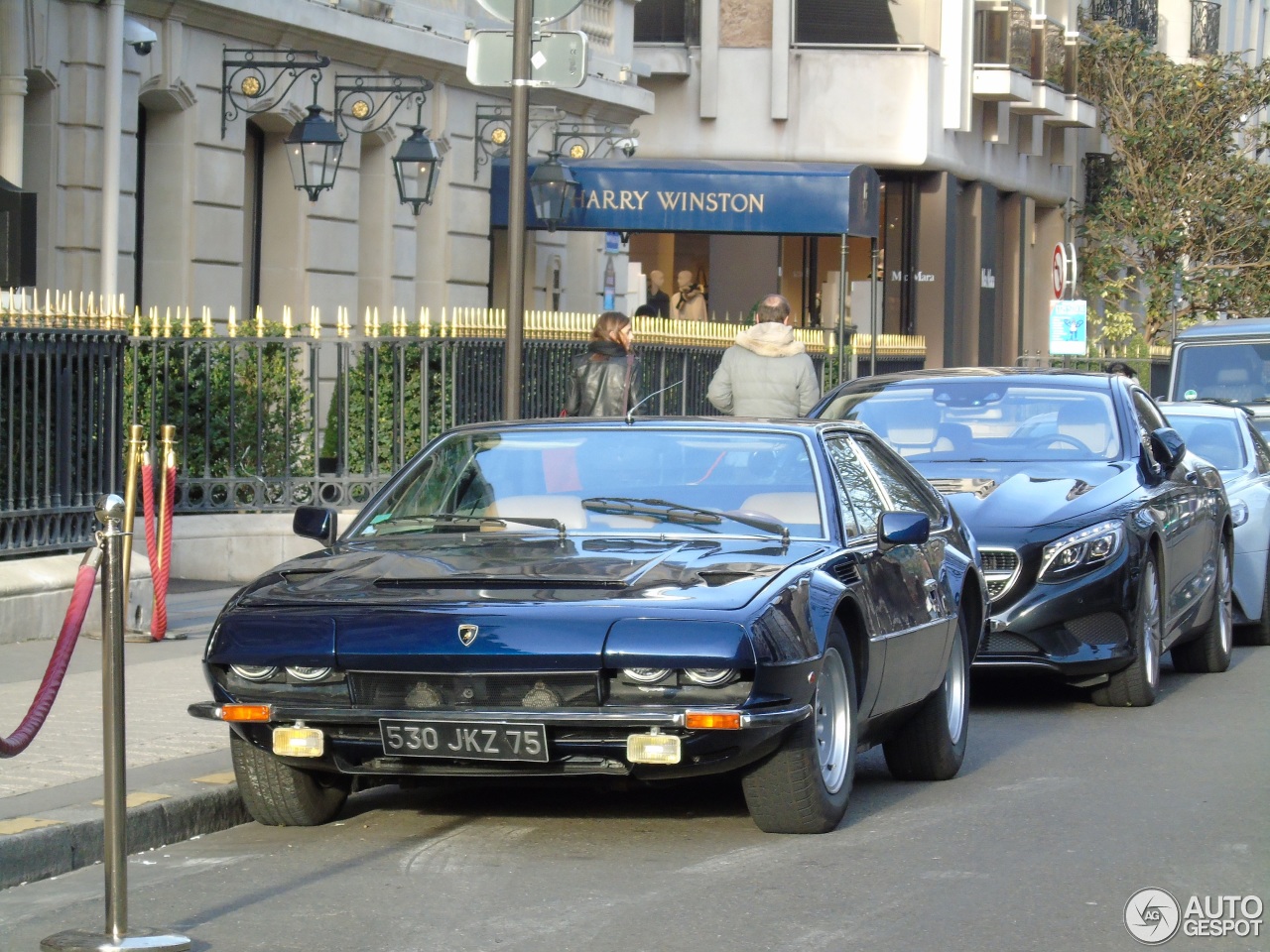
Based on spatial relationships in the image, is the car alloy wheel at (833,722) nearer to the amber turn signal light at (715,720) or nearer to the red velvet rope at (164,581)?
the amber turn signal light at (715,720)

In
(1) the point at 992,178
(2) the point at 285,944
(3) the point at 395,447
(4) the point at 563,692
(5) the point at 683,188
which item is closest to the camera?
(2) the point at 285,944

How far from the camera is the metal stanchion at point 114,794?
580cm

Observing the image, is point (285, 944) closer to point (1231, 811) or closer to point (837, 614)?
point (837, 614)

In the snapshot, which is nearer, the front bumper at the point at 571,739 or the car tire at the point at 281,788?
the front bumper at the point at 571,739

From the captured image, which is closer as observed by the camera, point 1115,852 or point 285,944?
point 285,944

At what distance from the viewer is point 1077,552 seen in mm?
10531

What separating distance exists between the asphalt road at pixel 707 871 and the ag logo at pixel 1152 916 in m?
0.04

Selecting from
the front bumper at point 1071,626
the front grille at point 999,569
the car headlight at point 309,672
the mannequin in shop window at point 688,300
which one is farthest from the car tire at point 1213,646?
the mannequin in shop window at point 688,300

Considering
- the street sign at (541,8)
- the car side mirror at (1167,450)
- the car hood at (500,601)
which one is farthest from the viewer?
the street sign at (541,8)

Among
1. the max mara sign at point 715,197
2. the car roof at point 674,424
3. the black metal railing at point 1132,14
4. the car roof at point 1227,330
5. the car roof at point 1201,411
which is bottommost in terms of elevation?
the car roof at point 674,424

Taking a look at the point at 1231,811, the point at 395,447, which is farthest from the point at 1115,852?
the point at 395,447

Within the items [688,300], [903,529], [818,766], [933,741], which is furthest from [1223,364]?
[818,766]

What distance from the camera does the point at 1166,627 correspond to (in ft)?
37.1

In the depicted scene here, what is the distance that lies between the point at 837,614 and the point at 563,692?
117 centimetres
